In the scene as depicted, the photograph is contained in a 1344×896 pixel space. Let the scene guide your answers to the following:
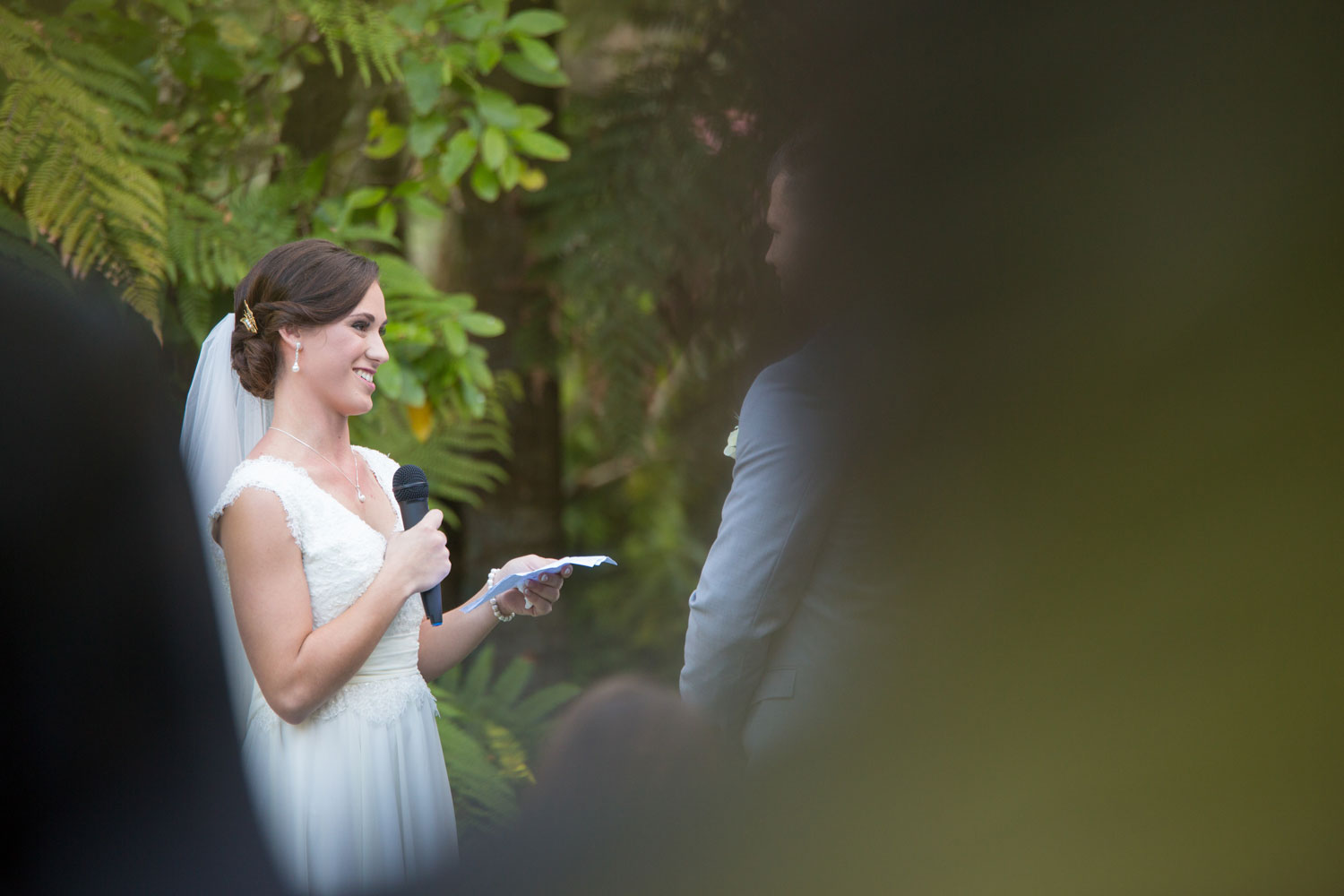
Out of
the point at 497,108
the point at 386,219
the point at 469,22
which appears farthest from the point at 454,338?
the point at 469,22

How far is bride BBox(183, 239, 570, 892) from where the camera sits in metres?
0.78

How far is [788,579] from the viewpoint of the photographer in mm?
652

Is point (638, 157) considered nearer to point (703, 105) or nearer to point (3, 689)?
point (703, 105)

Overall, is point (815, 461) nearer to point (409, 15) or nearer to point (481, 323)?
point (481, 323)

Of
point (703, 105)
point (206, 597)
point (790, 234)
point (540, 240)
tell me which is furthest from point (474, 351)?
point (790, 234)

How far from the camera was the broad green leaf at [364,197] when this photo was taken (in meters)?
1.44

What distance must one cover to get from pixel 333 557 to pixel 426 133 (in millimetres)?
881

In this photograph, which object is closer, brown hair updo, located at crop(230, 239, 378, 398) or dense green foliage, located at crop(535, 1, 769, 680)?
dense green foliage, located at crop(535, 1, 769, 680)

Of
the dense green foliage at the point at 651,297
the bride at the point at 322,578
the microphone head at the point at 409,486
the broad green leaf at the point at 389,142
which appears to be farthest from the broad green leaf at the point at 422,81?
the microphone head at the point at 409,486

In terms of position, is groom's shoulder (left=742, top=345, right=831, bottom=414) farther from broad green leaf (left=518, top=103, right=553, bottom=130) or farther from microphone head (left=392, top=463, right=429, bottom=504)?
broad green leaf (left=518, top=103, right=553, bottom=130)

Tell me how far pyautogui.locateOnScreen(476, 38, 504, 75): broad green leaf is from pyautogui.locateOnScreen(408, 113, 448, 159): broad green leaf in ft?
0.40

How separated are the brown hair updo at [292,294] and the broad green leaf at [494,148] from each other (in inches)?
24.9

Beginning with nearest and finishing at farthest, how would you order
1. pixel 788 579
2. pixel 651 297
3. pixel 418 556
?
pixel 788 579, pixel 418 556, pixel 651 297

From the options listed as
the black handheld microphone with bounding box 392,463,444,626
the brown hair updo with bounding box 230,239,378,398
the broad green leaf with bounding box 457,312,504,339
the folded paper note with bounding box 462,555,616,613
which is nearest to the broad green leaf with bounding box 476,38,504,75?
the broad green leaf with bounding box 457,312,504,339
